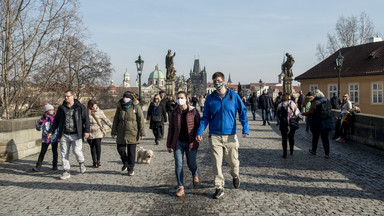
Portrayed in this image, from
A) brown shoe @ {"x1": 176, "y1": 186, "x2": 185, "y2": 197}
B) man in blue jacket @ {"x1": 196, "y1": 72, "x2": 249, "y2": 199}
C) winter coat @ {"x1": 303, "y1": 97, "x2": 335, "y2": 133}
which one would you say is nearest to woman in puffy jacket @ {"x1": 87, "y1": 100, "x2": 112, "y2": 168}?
brown shoe @ {"x1": 176, "y1": 186, "x2": 185, "y2": 197}

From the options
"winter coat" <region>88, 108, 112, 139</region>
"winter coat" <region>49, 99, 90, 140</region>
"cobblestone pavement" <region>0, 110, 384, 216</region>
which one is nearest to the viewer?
"cobblestone pavement" <region>0, 110, 384, 216</region>

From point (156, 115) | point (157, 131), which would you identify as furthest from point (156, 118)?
point (157, 131)

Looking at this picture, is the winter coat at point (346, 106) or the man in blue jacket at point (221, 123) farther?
the winter coat at point (346, 106)

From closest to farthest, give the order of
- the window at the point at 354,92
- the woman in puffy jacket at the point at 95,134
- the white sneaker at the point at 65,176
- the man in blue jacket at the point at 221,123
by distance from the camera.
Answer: the man in blue jacket at the point at 221,123
the white sneaker at the point at 65,176
the woman in puffy jacket at the point at 95,134
the window at the point at 354,92

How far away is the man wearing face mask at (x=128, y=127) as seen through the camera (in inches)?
261

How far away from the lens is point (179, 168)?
17.2ft

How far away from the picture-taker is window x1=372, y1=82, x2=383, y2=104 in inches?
1039

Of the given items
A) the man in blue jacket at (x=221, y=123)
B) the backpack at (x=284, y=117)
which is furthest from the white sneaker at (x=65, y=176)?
the backpack at (x=284, y=117)

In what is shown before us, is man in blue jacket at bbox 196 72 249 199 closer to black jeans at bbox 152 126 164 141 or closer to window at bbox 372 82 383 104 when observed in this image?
black jeans at bbox 152 126 164 141

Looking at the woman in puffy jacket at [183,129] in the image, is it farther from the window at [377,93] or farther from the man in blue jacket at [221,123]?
the window at [377,93]

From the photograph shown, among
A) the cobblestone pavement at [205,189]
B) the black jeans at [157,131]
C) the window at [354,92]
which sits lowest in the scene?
the cobblestone pavement at [205,189]

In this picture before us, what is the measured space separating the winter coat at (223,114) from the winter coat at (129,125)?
6.06 ft

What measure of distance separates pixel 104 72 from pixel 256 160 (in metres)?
31.5

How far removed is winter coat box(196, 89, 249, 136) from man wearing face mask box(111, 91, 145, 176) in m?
1.85
